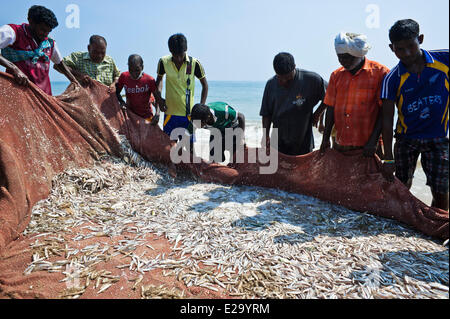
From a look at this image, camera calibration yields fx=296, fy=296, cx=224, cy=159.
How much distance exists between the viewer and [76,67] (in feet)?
18.6

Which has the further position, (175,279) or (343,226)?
(343,226)

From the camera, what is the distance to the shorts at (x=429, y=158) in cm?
331

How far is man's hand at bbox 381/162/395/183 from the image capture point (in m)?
3.59

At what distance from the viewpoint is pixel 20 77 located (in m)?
4.08

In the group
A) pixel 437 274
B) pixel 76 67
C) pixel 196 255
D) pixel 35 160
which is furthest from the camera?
pixel 76 67

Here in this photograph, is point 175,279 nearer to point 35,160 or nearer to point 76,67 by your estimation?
point 35,160

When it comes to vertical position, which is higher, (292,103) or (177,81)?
(177,81)

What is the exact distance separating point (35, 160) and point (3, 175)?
565mm

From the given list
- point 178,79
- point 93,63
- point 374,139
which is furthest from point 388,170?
point 93,63

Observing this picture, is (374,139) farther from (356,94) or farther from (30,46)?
(30,46)

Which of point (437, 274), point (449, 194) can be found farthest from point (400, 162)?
point (437, 274)

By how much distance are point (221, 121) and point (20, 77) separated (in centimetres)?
299
